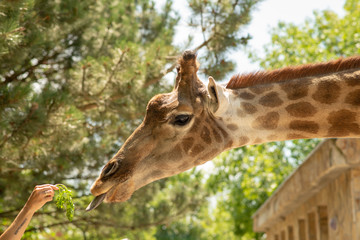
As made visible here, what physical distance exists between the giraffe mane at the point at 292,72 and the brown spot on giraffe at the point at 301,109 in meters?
0.17

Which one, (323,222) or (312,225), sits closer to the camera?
(323,222)

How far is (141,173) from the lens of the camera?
2574 millimetres

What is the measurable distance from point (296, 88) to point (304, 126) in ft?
0.68

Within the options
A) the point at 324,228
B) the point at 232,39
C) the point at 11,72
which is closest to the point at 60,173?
the point at 11,72

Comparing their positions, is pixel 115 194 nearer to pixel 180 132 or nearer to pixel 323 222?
pixel 180 132

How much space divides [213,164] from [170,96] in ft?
35.1

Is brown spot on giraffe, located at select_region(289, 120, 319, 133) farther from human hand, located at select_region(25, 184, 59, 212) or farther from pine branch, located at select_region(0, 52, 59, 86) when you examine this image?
pine branch, located at select_region(0, 52, 59, 86)

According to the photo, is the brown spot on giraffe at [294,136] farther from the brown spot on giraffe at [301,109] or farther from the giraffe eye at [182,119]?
the giraffe eye at [182,119]

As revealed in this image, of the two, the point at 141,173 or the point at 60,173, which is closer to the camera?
the point at 141,173

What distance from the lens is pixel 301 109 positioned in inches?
105

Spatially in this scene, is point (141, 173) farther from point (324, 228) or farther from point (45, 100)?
point (324, 228)

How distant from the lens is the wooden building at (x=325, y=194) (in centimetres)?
382

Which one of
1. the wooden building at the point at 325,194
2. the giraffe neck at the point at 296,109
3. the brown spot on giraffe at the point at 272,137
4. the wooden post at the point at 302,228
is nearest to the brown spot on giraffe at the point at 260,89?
the giraffe neck at the point at 296,109

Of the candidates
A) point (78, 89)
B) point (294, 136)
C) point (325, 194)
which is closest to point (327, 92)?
point (294, 136)
